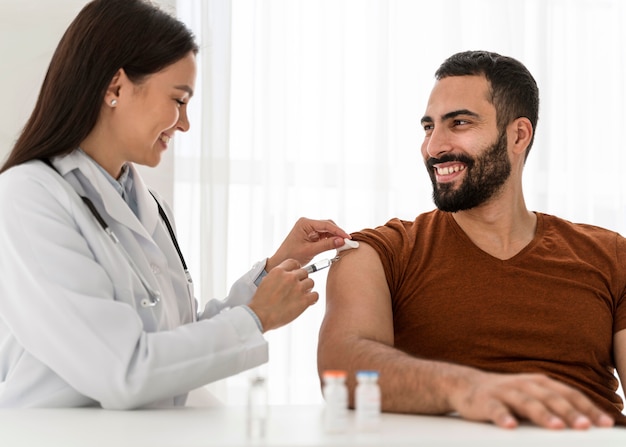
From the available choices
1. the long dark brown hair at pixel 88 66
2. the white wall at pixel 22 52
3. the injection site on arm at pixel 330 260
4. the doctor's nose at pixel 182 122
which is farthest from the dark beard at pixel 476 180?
the white wall at pixel 22 52

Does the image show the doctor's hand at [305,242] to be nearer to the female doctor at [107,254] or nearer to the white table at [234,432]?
the female doctor at [107,254]

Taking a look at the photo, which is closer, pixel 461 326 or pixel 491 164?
pixel 461 326

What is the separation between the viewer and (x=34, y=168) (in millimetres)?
1477

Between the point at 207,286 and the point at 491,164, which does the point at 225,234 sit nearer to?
the point at 207,286

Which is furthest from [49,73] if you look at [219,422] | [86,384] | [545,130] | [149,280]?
[545,130]

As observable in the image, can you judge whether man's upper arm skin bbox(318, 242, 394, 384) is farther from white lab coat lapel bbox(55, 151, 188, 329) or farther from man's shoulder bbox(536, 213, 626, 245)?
man's shoulder bbox(536, 213, 626, 245)

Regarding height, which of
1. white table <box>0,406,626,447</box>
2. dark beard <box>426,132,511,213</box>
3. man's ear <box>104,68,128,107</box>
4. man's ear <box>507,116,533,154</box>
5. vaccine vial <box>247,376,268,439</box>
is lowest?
white table <box>0,406,626,447</box>

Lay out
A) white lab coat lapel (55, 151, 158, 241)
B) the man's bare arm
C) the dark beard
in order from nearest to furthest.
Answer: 1. the man's bare arm
2. white lab coat lapel (55, 151, 158, 241)
3. the dark beard

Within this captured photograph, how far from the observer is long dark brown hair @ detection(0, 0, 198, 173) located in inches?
61.6

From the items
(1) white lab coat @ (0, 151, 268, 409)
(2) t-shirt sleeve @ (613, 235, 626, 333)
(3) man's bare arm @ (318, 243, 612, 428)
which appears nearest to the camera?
(3) man's bare arm @ (318, 243, 612, 428)

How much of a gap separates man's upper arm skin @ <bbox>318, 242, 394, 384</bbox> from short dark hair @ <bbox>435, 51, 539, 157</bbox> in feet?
1.74

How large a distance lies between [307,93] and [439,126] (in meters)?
1.04

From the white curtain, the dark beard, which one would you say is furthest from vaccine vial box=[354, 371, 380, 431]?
the white curtain

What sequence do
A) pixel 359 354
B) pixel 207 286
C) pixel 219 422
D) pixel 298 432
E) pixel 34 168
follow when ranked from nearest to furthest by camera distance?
pixel 298 432, pixel 219 422, pixel 34 168, pixel 359 354, pixel 207 286
